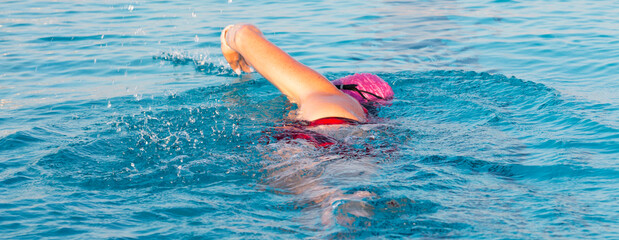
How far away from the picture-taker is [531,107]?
672cm

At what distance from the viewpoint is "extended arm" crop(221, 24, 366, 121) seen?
4973 mm

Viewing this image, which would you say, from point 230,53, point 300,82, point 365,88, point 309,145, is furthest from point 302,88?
point 230,53

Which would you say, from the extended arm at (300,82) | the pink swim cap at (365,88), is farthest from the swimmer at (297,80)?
the pink swim cap at (365,88)

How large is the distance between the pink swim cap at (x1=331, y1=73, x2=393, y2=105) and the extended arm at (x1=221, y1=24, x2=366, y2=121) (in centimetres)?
47

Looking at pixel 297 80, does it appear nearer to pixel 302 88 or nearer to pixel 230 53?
pixel 302 88

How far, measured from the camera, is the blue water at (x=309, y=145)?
3.75m

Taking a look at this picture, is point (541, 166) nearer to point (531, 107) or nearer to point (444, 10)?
point (531, 107)

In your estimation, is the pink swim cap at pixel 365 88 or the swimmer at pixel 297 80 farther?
the pink swim cap at pixel 365 88

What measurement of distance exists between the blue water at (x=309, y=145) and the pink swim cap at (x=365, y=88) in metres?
0.22

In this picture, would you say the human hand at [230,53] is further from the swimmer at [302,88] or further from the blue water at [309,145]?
the blue water at [309,145]

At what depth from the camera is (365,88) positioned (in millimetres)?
5957

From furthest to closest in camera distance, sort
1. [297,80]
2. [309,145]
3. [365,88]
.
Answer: [365,88]
[297,80]
[309,145]

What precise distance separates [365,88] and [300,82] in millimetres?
1021

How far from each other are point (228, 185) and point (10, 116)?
4.01 metres
